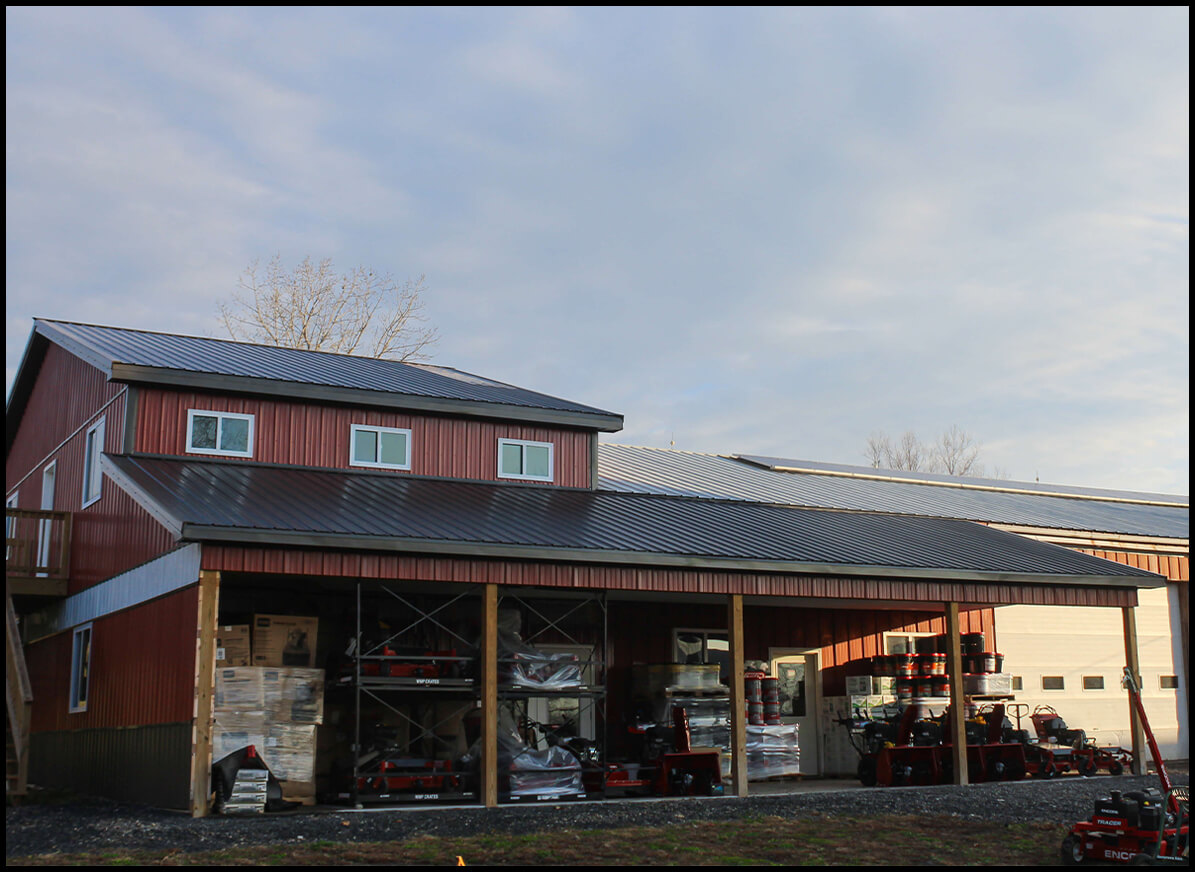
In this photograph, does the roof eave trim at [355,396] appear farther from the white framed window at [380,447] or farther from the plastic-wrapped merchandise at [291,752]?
the plastic-wrapped merchandise at [291,752]

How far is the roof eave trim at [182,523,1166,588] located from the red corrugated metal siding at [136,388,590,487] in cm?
497

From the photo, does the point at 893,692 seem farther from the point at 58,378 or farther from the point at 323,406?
the point at 58,378

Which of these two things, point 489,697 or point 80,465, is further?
point 80,465

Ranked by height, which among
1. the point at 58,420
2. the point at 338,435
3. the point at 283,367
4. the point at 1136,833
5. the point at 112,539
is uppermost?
the point at 283,367

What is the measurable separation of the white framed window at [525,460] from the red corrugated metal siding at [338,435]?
108mm

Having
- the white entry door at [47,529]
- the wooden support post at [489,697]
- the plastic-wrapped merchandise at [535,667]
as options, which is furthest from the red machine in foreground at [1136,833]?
the white entry door at [47,529]

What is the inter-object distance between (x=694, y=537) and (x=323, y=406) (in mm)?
6348

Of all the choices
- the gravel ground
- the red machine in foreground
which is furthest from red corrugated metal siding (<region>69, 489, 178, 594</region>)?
the red machine in foreground

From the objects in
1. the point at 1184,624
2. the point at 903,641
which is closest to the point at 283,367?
the point at 903,641

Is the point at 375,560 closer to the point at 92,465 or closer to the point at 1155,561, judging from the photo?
the point at 92,465

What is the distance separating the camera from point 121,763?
17344 millimetres

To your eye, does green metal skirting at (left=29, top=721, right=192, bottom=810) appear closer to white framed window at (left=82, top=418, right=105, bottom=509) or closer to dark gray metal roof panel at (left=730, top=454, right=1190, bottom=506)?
white framed window at (left=82, top=418, right=105, bottom=509)

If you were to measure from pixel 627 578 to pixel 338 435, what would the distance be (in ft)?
19.4

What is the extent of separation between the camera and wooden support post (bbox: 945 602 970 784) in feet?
63.3
